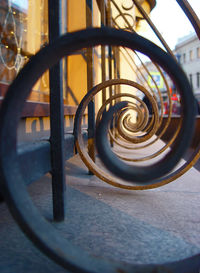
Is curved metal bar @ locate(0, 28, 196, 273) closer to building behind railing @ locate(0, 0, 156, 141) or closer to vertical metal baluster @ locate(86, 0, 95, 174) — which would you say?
building behind railing @ locate(0, 0, 156, 141)

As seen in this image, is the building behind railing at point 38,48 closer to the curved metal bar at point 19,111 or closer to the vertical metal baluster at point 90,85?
the vertical metal baluster at point 90,85

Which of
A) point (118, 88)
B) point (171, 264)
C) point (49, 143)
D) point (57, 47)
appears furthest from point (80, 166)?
point (118, 88)

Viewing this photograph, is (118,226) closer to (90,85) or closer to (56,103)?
(56,103)

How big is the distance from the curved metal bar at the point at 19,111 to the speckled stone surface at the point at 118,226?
225mm

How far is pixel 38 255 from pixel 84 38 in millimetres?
535

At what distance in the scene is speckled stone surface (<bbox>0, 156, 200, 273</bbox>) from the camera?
0.65 meters

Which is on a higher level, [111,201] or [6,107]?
[6,107]

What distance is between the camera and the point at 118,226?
83 centimetres

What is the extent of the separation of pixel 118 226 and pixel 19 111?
1.83 feet

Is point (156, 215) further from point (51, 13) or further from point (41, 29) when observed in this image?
point (41, 29)

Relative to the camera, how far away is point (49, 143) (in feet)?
2.47

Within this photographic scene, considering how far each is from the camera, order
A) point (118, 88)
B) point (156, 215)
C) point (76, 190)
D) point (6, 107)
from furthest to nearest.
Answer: point (118, 88) < point (76, 190) < point (156, 215) < point (6, 107)

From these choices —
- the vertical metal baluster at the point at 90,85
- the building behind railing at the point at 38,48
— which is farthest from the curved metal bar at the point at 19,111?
the vertical metal baluster at the point at 90,85

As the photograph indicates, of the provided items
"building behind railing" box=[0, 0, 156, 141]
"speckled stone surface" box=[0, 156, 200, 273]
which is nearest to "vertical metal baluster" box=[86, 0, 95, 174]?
"building behind railing" box=[0, 0, 156, 141]
